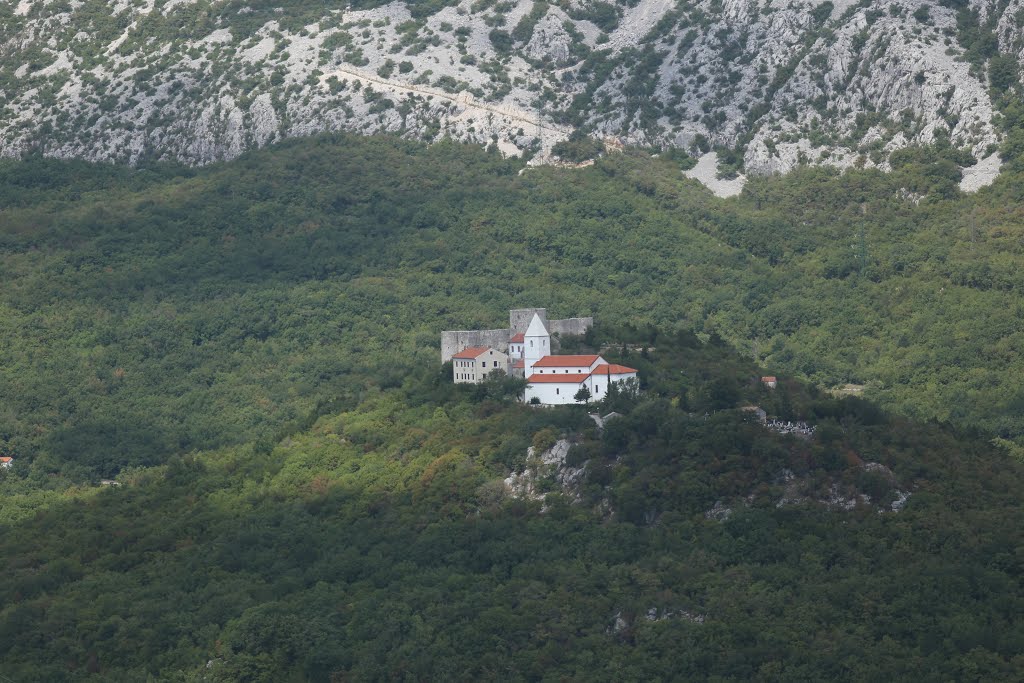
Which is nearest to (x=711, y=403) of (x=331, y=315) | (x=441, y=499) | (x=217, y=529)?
(x=441, y=499)

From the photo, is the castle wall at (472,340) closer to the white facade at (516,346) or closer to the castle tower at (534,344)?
the white facade at (516,346)

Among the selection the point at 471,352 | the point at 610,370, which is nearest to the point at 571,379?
the point at 610,370

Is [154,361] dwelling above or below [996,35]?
below

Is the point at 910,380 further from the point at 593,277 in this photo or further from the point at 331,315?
the point at 331,315

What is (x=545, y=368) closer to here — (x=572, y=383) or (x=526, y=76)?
(x=572, y=383)

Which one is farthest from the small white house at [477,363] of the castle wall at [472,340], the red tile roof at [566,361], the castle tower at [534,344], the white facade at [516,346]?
the red tile roof at [566,361]

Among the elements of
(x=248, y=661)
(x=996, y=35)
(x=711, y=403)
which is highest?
(x=996, y=35)

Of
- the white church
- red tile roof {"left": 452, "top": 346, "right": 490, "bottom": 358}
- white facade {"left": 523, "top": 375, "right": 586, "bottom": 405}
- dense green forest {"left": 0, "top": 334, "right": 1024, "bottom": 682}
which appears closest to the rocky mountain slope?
dense green forest {"left": 0, "top": 334, "right": 1024, "bottom": 682}
